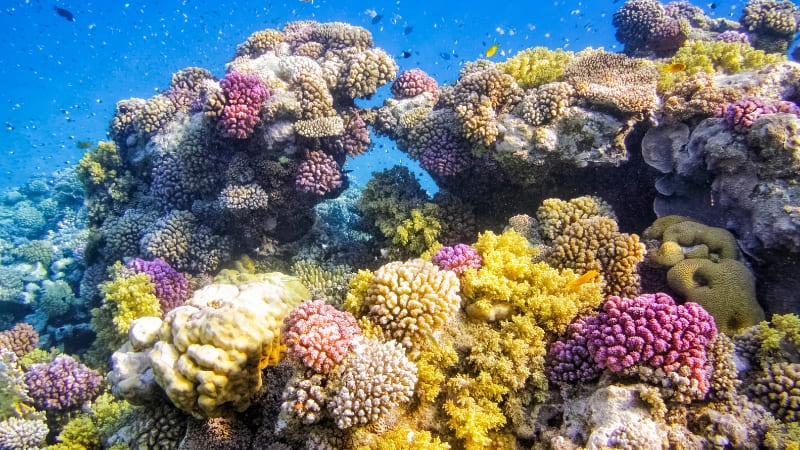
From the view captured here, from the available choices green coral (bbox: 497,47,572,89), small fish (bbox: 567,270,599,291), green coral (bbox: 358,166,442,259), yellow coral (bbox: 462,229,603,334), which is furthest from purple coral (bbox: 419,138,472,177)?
small fish (bbox: 567,270,599,291)

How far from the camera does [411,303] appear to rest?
3605 millimetres

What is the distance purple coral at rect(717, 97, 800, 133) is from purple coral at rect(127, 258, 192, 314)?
887 cm

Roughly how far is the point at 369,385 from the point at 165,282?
536 centimetres

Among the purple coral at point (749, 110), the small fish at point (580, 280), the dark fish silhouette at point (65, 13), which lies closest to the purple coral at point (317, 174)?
the small fish at point (580, 280)

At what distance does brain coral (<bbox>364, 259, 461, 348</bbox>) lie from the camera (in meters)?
3.62

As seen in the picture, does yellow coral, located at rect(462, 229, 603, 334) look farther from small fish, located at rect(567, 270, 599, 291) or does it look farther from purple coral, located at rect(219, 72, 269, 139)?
purple coral, located at rect(219, 72, 269, 139)

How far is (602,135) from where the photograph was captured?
597 cm

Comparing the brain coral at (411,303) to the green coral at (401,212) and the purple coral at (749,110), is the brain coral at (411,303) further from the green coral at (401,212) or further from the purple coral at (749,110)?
the purple coral at (749,110)

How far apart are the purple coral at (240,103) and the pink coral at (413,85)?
2.80 meters

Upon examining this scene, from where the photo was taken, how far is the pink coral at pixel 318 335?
3.25 metres

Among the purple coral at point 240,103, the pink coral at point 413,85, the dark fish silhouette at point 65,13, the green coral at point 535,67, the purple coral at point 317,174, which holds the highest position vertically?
the dark fish silhouette at point 65,13

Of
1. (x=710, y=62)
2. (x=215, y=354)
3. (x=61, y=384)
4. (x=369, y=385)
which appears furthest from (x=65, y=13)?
(x=710, y=62)

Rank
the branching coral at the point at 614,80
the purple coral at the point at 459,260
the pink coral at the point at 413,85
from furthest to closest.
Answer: the pink coral at the point at 413,85 → the branching coral at the point at 614,80 → the purple coral at the point at 459,260

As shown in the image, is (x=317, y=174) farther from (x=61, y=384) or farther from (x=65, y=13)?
(x=65, y=13)
